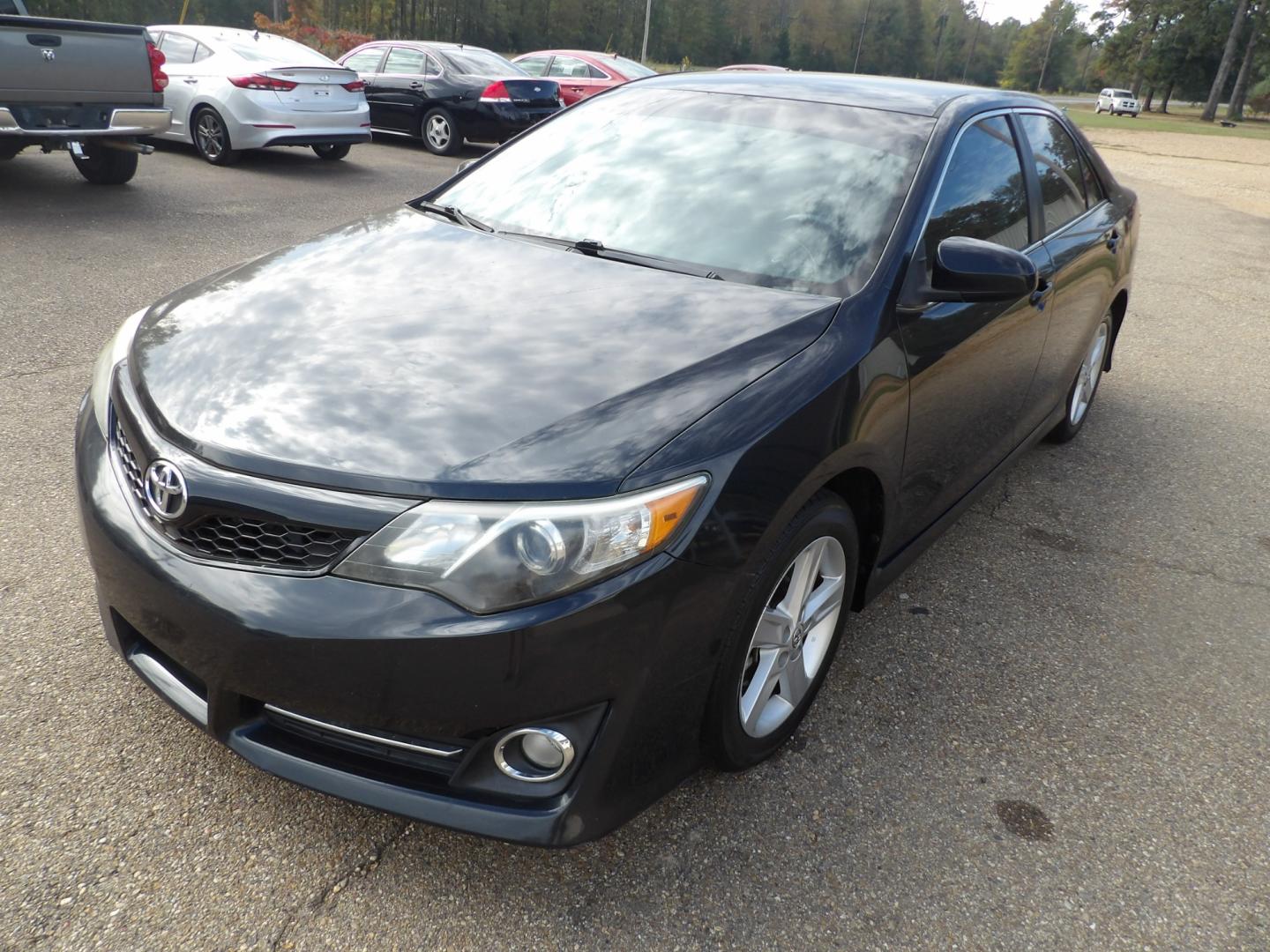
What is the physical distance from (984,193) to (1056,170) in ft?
3.25

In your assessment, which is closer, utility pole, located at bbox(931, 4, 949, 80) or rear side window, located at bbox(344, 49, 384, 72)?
rear side window, located at bbox(344, 49, 384, 72)

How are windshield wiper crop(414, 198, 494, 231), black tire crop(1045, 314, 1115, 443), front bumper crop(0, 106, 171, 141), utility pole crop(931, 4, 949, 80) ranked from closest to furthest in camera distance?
windshield wiper crop(414, 198, 494, 231) < black tire crop(1045, 314, 1115, 443) < front bumper crop(0, 106, 171, 141) < utility pole crop(931, 4, 949, 80)

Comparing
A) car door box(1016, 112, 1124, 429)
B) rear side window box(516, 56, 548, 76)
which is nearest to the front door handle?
car door box(1016, 112, 1124, 429)

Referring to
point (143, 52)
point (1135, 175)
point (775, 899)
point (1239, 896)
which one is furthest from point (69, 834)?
point (1135, 175)

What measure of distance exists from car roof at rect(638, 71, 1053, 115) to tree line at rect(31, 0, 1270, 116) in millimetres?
32204

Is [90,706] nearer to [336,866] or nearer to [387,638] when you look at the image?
[336,866]

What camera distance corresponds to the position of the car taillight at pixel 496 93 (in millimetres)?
12984

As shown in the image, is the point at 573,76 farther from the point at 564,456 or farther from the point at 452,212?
the point at 564,456

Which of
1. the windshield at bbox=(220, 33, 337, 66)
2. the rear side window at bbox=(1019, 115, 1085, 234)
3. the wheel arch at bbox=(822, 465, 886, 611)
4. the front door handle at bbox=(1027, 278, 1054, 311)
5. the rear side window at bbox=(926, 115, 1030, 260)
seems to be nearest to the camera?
the wheel arch at bbox=(822, 465, 886, 611)

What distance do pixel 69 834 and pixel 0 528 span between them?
1.57m

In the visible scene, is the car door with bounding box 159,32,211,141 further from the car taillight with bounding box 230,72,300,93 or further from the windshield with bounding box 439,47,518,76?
the windshield with bounding box 439,47,518,76

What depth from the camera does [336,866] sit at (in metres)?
2.08

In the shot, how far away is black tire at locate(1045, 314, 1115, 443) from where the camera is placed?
468 cm

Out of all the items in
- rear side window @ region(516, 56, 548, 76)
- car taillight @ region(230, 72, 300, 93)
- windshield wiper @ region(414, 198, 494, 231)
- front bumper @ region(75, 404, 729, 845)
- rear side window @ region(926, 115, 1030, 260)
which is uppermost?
rear side window @ region(926, 115, 1030, 260)
